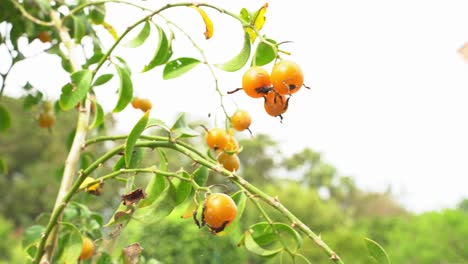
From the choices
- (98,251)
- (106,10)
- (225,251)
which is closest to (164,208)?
(98,251)

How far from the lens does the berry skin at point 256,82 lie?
410mm

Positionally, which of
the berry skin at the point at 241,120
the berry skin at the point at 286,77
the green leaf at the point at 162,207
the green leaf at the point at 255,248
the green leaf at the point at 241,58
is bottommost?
the green leaf at the point at 255,248

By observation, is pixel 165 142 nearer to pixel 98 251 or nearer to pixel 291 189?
pixel 98 251

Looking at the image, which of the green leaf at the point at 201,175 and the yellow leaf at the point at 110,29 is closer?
the green leaf at the point at 201,175

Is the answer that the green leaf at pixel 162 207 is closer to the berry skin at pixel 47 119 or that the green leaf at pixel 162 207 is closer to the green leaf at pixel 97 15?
the green leaf at pixel 97 15

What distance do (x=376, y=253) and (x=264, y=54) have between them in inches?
7.5

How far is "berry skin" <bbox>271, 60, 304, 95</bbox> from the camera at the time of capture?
389mm

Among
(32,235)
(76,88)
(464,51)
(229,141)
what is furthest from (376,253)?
(464,51)

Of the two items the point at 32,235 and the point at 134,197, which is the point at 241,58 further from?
the point at 32,235

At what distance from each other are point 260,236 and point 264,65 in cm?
16

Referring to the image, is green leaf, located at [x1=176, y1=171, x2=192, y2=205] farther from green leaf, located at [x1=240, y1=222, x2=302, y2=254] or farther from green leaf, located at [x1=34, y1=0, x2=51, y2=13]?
green leaf, located at [x1=34, y1=0, x2=51, y2=13]

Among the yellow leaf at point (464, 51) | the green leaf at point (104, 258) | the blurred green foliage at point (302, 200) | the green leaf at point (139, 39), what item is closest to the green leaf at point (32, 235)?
the green leaf at point (104, 258)

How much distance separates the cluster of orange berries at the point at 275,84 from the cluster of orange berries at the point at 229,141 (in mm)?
114

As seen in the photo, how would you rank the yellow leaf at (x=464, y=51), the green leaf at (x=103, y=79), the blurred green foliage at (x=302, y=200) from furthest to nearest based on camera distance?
the blurred green foliage at (x=302, y=200)
the yellow leaf at (x=464, y=51)
the green leaf at (x=103, y=79)
